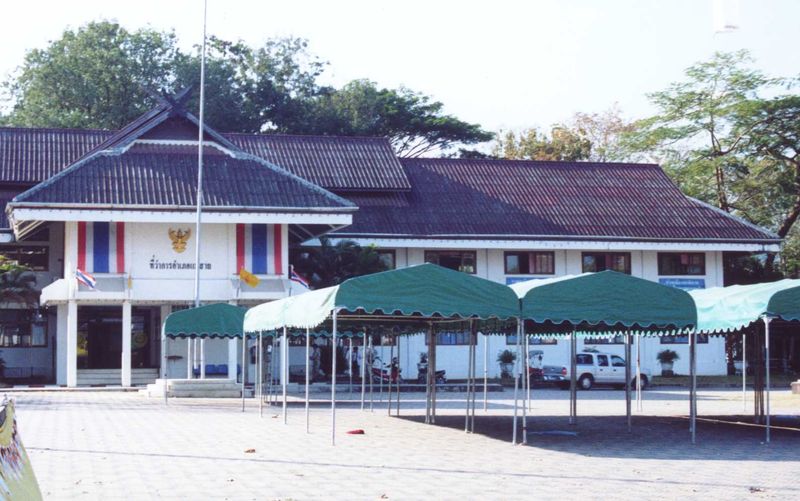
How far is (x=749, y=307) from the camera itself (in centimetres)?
1759

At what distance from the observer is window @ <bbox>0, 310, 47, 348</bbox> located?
1609 inches

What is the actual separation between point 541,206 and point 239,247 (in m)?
13.9

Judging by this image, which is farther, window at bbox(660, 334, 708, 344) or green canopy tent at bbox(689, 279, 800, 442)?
window at bbox(660, 334, 708, 344)

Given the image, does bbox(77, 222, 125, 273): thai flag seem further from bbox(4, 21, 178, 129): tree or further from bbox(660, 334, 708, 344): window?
bbox(4, 21, 178, 129): tree

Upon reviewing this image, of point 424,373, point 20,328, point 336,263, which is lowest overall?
point 424,373

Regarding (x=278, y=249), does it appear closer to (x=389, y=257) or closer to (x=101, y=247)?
(x=101, y=247)

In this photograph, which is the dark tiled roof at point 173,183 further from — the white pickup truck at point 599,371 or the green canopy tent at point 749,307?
the green canopy tent at point 749,307

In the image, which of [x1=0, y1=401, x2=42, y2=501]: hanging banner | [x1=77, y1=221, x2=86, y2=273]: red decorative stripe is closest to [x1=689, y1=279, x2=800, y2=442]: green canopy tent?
[x1=0, y1=401, x2=42, y2=501]: hanging banner

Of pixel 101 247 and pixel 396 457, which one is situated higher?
pixel 101 247

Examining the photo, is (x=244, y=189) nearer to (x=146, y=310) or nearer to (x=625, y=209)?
(x=146, y=310)

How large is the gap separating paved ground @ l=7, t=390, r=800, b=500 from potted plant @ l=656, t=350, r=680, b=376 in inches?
758

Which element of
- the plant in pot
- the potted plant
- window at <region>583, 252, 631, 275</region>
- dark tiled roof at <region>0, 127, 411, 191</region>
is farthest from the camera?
window at <region>583, 252, 631, 275</region>

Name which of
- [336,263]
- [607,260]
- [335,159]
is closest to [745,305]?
[336,263]

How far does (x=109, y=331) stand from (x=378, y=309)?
25.7m
